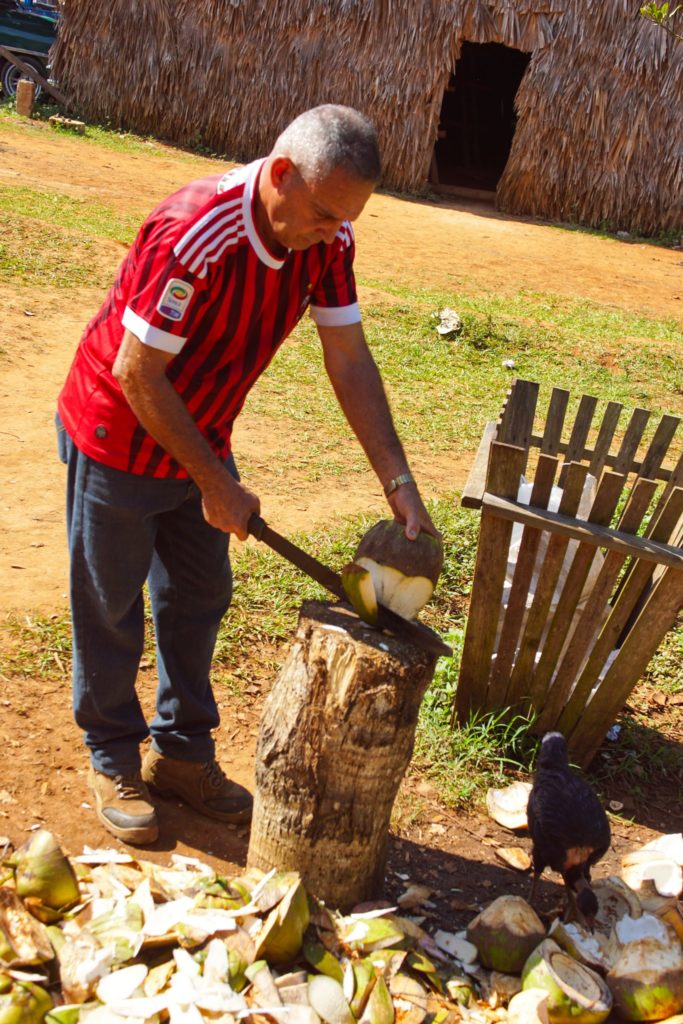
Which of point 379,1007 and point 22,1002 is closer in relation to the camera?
point 22,1002

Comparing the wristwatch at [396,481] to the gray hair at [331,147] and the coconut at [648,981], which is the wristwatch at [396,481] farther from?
the coconut at [648,981]

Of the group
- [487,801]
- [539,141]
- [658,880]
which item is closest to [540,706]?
[487,801]

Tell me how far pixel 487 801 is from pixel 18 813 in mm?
1606

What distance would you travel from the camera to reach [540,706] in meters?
3.67

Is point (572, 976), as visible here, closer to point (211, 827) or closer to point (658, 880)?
point (658, 880)

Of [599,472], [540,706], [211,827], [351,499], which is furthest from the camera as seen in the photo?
[351,499]

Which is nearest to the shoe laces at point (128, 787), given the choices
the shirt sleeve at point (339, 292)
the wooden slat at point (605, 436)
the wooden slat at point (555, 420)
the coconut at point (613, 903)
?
the coconut at point (613, 903)

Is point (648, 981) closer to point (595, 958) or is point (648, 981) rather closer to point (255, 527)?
point (595, 958)

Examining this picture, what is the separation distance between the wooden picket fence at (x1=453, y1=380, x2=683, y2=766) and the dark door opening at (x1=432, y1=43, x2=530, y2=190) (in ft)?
56.8

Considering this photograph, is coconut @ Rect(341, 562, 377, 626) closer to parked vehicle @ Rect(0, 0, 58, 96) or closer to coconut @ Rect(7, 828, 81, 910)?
coconut @ Rect(7, 828, 81, 910)

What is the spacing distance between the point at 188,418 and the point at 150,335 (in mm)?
227

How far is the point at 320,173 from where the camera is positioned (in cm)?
220

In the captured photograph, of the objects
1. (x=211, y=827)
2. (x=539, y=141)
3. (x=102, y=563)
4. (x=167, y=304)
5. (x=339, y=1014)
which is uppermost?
(x=539, y=141)

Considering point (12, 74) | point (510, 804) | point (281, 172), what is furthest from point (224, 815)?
point (12, 74)
